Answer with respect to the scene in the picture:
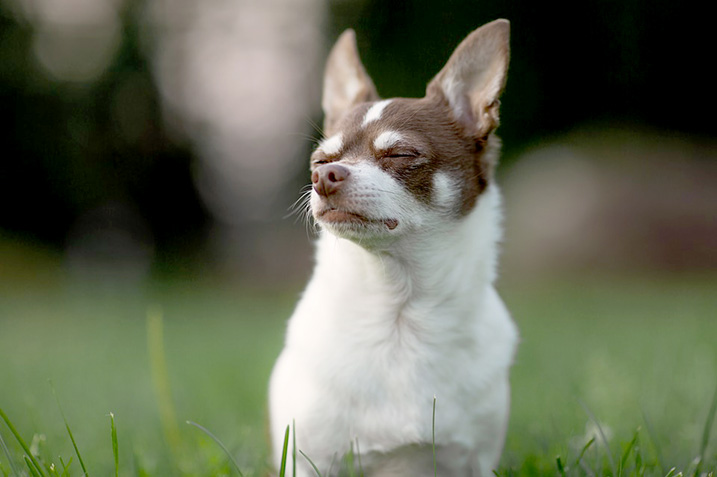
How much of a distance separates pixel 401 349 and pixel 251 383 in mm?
2842

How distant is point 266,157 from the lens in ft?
44.8

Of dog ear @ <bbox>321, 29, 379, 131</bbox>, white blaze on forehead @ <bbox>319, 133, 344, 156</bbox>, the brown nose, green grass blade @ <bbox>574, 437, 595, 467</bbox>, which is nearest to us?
green grass blade @ <bbox>574, 437, 595, 467</bbox>

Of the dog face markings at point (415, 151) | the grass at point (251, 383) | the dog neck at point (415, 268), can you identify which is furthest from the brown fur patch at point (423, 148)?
the grass at point (251, 383)

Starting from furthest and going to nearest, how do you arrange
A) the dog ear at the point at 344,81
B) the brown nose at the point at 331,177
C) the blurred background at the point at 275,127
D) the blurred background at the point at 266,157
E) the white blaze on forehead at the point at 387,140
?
the blurred background at the point at 275,127 → the blurred background at the point at 266,157 → the dog ear at the point at 344,81 → the white blaze on forehead at the point at 387,140 → the brown nose at the point at 331,177

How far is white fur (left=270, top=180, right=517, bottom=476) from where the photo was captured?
8.63 feet

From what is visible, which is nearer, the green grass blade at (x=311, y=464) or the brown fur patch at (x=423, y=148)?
the green grass blade at (x=311, y=464)

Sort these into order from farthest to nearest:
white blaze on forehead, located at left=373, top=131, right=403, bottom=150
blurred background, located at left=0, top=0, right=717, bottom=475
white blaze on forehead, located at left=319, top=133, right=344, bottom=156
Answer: blurred background, located at left=0, top=0, right=717, bottom=475
white blaze on forehead, located at left=319, top=133, right=344, bottom=156
white blaze on forehead, located at left=373, top=131, right=403, bottom=150

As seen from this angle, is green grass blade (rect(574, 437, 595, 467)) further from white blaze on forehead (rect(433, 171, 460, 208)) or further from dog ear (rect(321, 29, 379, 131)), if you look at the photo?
dog ear (rect(321, 29, 379, 131))

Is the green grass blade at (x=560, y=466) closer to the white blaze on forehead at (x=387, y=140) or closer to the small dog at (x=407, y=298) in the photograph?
the small dog at (x=407, y=298)

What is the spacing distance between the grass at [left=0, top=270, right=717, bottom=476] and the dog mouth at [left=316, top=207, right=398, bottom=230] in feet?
2.80

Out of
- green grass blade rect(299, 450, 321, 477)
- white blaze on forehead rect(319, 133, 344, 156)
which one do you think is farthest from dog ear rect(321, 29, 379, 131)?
green grass blade rect(299, 450, 321, 477)

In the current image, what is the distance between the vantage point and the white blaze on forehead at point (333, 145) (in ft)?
9.57

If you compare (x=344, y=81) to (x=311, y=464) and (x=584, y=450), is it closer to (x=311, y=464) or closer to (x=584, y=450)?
(x=311, y=464)

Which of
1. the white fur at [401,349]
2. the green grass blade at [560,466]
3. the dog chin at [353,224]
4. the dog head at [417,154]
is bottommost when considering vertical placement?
the green grass blade at [560,466]
